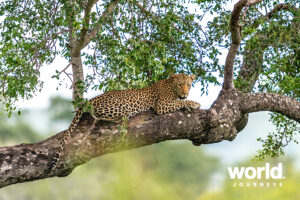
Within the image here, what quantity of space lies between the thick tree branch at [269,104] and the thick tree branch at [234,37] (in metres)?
0.38

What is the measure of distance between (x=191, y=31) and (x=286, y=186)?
4.66m

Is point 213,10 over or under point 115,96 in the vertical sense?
over

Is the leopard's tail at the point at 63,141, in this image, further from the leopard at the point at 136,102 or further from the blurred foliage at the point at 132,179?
the blurred foliage at the point at 132,179

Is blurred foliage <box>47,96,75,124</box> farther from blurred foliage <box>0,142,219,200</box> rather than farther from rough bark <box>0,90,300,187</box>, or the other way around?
rough bark <box>0,90,300,187</box>

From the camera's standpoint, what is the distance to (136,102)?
7.11m

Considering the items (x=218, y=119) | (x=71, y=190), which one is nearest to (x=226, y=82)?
(x=218, y=119)

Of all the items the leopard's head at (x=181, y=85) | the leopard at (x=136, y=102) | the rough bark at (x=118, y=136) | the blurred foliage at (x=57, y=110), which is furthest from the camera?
the blurred foliage at (x=57, y=110)

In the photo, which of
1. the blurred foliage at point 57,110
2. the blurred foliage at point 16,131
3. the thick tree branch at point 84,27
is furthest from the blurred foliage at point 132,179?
the blurred foliage at point 16,131

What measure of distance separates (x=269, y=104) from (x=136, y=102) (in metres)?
2.36

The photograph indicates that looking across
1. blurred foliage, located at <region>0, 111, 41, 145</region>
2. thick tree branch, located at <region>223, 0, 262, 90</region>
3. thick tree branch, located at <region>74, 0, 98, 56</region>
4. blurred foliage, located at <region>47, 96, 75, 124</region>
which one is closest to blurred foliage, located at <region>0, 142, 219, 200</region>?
thick tree branch, located at <region>223, 0, 262, 90</region>

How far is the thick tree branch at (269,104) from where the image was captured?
7.58 meters

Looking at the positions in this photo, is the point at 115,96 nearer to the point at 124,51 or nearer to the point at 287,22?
the point at 124,51

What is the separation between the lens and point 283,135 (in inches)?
394

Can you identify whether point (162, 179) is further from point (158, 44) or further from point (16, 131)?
point (16, 131)
